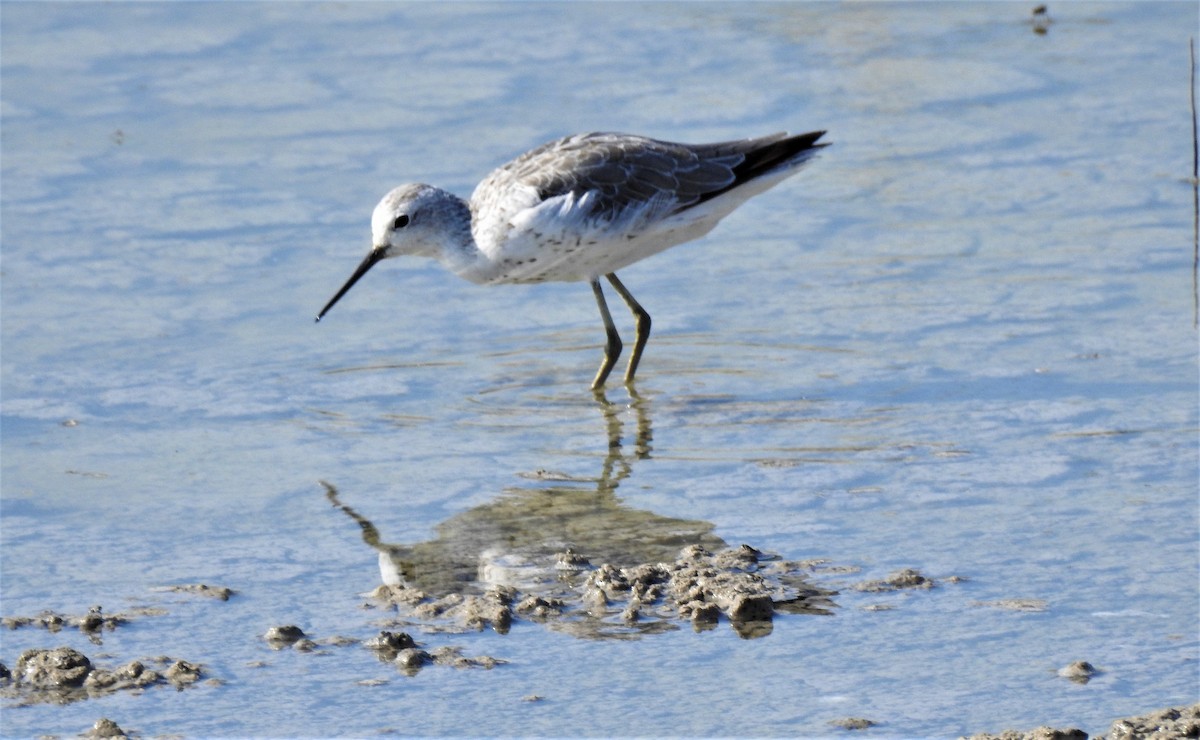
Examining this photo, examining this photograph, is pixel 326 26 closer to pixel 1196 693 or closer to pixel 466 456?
pixel 466 456

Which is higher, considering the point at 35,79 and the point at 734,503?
the point at 35,79

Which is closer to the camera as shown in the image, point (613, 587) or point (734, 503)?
point (613, 587)

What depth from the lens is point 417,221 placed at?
819 centimetres

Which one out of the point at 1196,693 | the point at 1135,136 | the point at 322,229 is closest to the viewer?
the point at 1196,693

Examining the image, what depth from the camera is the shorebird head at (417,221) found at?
26.8 ft

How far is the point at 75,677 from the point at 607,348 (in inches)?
138

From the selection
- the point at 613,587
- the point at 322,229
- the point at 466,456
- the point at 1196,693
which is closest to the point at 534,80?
the point at 322,229

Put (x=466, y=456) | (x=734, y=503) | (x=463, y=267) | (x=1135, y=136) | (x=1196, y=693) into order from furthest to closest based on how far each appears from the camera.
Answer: (x=1135, y=136) → (x=463, y=267) → (x=466, y=456) → (x=734, y=503) → (x=1196, y=693)

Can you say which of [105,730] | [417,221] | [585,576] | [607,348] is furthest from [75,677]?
[607,348]

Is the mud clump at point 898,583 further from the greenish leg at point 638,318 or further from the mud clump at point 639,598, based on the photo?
the greenish leg at point 638,318

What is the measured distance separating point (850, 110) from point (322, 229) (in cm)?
352

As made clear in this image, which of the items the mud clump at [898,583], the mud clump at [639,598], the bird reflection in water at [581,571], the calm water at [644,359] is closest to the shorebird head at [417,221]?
the calm water at [644,359]

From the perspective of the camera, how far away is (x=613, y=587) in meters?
5.82

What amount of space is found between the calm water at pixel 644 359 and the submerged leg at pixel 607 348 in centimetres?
9
